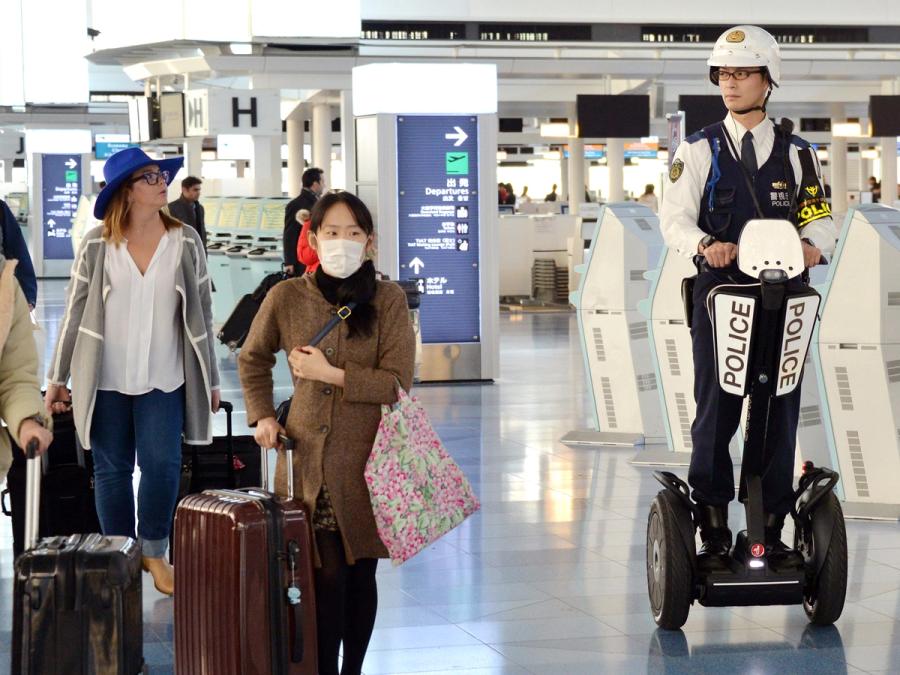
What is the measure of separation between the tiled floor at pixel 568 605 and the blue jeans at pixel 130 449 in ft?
1.34

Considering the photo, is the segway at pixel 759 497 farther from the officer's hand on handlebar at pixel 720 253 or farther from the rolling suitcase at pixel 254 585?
the rolling suitcase at pixel 254 585

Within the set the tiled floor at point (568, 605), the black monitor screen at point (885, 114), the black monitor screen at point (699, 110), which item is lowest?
the tiled floor at point (568, 605)

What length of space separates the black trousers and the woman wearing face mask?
1.03 meters

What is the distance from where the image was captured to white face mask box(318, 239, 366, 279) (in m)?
3.57

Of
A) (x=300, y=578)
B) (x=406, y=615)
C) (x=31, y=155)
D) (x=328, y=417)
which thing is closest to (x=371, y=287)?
(x=328, y=417)

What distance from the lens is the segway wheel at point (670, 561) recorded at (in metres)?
4.32

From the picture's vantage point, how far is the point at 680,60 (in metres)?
21.5

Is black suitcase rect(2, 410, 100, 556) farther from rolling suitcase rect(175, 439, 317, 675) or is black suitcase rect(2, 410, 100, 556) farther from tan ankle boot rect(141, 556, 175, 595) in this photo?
rolling suitcase rect(175, 439, 317, 675)

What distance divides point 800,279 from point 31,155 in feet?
94.5

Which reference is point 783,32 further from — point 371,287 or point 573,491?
point 371,287

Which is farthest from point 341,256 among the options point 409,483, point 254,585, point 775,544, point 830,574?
point 830,574

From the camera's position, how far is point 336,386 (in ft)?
11.8

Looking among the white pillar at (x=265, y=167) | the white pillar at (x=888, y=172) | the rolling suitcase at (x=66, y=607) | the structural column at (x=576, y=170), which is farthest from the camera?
the structural column at (x=576, y=170)

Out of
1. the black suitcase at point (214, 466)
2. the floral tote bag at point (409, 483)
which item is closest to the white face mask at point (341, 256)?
the floral tote bag at point (409, 483)
